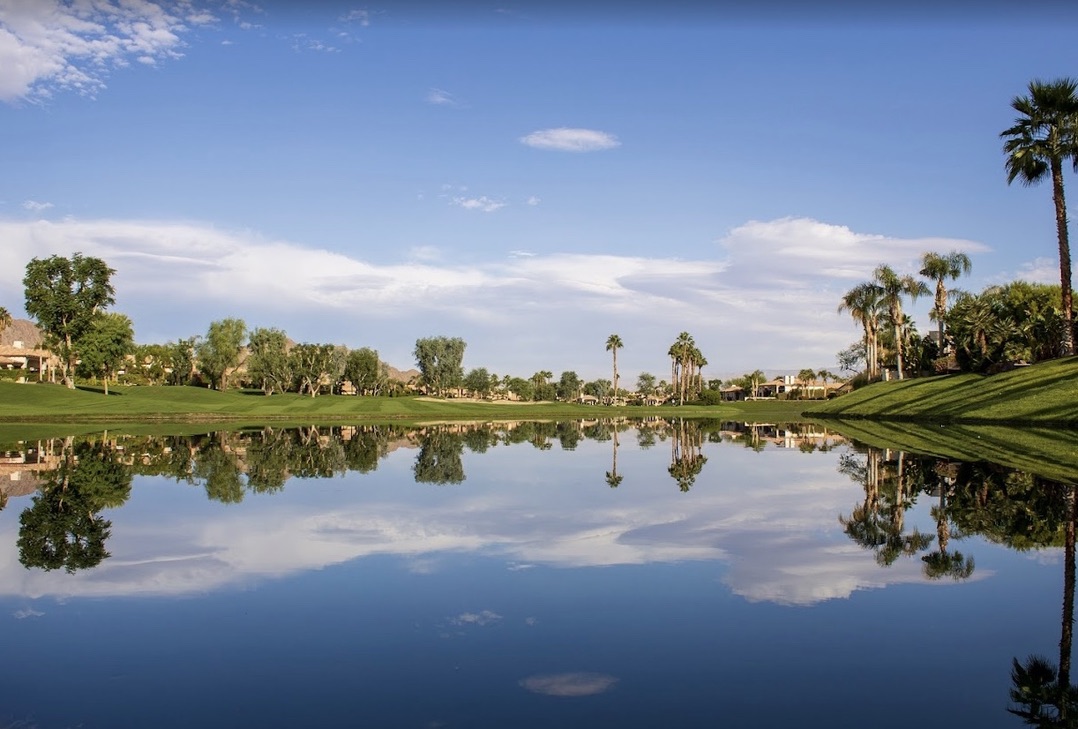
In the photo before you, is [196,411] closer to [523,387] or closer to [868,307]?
[868,307]

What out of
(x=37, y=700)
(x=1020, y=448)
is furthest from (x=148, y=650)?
(x=1020, y=448)

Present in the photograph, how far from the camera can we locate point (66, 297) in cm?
8538

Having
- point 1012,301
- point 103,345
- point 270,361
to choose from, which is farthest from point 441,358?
point 1012,301

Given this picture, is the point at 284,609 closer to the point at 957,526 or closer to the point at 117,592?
the point at 117,592

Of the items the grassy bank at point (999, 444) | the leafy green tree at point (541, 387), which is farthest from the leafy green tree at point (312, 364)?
the grassy bank at point (999, 444)

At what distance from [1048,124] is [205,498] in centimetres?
5692

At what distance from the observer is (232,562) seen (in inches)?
458

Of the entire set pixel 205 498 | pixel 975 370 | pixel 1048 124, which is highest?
pixel 1048 124

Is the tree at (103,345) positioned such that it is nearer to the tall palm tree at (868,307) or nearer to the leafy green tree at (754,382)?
the tall palm tree at (868,307)

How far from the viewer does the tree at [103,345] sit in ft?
283

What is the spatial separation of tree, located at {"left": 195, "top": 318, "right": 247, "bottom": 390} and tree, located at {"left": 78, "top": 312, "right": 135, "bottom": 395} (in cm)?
3340

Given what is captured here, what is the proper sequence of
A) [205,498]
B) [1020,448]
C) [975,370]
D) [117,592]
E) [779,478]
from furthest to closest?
[975,370] < [1020,448] < [779,478] < [205,498] < [117,592]

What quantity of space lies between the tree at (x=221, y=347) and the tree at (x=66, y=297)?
3628 centimetres

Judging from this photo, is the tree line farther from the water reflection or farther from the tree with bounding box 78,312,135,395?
the tree with bounding box 78,312,135,395
